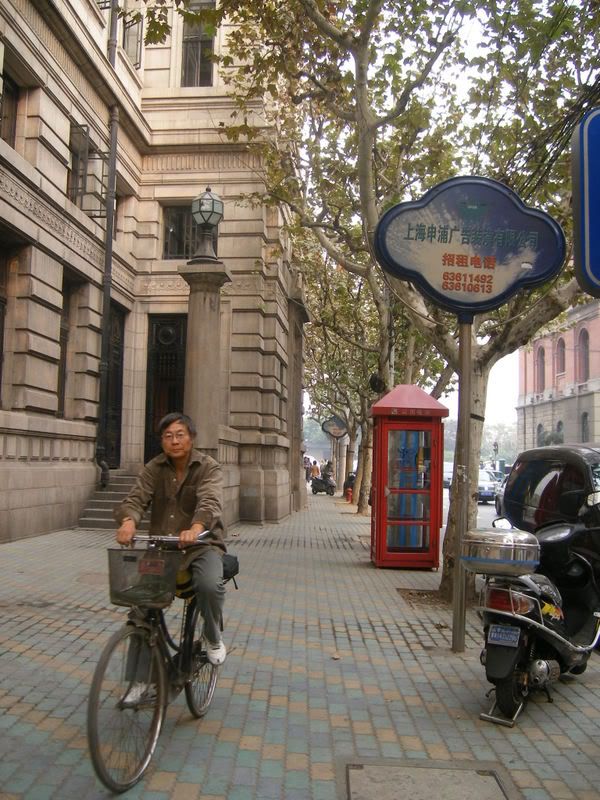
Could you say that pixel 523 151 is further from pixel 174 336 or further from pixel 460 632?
pixel 174 336

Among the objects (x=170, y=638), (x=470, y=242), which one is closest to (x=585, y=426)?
(x=470, y=242)

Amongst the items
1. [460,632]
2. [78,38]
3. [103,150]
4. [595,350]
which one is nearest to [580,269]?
[460,632]

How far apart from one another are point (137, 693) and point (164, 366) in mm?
14290

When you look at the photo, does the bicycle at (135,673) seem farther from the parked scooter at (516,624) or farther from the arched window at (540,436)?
the arched window at (540,436)

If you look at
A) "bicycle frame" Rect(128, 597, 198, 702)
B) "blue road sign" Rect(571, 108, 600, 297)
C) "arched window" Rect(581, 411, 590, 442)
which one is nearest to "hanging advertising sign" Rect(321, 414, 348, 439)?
"arched window" Rect(581, 411, 590, 442)

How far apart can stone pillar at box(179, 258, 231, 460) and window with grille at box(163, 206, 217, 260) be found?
212 inches

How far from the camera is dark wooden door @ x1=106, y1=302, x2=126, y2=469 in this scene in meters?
15.9

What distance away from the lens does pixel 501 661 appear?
14.9ft

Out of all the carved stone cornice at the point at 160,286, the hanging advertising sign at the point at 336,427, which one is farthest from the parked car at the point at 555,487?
the hanging advertising sign at the point at 336,427

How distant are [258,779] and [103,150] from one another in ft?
45.9

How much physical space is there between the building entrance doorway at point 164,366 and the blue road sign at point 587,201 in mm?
14629

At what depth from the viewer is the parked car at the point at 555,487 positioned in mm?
7129

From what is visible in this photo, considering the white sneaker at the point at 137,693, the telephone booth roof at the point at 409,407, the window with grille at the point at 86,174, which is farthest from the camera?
the window with grille at the point at 86,174

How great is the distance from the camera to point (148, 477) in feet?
14.3
